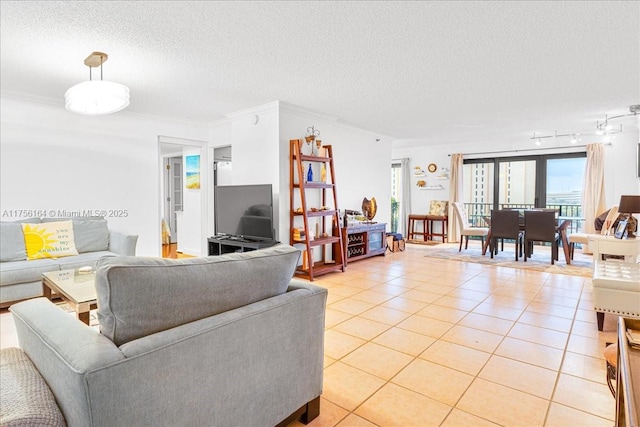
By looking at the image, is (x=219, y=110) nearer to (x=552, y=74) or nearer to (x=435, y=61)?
(x=435, y=61)

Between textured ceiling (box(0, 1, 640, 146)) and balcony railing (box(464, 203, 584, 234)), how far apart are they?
2.88 metres

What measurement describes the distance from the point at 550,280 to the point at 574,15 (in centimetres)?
351

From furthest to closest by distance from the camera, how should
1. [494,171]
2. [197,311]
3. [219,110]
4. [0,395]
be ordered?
[494,171]
[219,110]
[197,311]
[0,395]

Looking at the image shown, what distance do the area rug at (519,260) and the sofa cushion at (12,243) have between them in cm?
589

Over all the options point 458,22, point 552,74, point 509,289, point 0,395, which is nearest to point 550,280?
point 509,289

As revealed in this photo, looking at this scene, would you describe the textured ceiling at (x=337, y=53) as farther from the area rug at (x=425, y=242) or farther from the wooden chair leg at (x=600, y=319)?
the area rug at (x=425, y=242)

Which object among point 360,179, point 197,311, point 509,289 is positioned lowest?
point 509,289

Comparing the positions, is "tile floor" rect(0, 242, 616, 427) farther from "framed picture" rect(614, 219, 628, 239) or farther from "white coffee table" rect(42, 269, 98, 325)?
"framed picture" rect(614, 219, 628, 239)

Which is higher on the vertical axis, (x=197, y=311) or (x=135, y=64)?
(x=135, y=64)

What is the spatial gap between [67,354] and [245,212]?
3.78m

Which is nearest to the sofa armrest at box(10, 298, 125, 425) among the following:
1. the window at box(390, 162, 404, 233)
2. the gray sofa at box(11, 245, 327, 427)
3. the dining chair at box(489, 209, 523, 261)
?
the gray sofa at box(11, 245, 327, 427)

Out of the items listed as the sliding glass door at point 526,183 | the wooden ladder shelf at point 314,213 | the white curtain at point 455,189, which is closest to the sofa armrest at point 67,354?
the wooden ladder shelf at point 314,213

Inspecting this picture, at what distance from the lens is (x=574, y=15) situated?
7.90 ft

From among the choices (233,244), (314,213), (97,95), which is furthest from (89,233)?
(314,213)
